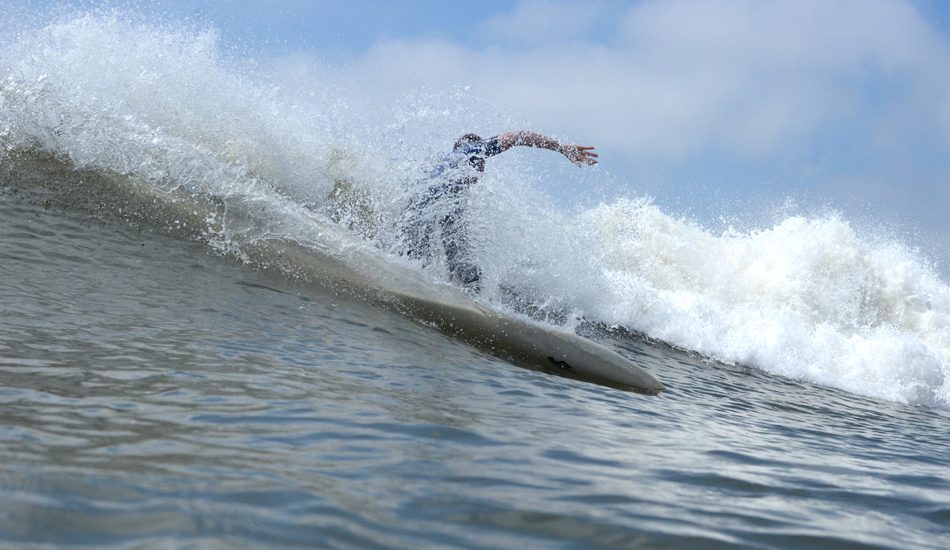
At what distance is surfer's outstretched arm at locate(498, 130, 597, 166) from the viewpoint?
18.7 ft

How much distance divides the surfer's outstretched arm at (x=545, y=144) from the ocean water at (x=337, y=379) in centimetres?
52

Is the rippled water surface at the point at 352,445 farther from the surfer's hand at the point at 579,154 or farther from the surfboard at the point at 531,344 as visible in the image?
the surfer's hand at the point at 579,154

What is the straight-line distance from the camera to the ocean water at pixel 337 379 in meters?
1.69

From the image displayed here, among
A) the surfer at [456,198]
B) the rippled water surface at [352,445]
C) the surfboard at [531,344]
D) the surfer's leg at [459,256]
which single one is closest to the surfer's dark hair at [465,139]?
the surfer at [456,198]

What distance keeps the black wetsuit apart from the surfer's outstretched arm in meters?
0.12

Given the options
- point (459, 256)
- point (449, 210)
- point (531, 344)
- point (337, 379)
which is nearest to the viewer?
point (337, 379)

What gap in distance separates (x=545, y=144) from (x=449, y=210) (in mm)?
1048

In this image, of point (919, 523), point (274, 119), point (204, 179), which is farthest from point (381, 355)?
point (274, 119)

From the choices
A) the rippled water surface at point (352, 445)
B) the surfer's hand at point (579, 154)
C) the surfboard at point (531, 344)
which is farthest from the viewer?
the surfer's hand at point (579, 154)

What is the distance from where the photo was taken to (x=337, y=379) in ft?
9.96

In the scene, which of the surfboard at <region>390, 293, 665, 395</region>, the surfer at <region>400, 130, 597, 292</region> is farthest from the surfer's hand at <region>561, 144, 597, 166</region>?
the surfboard at <region>390, 293, 665, 395</region>

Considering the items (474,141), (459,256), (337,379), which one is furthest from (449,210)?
(337,379)

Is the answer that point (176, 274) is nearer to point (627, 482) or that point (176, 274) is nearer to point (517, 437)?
point (517, 437)

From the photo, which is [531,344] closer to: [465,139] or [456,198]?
[456,198]
